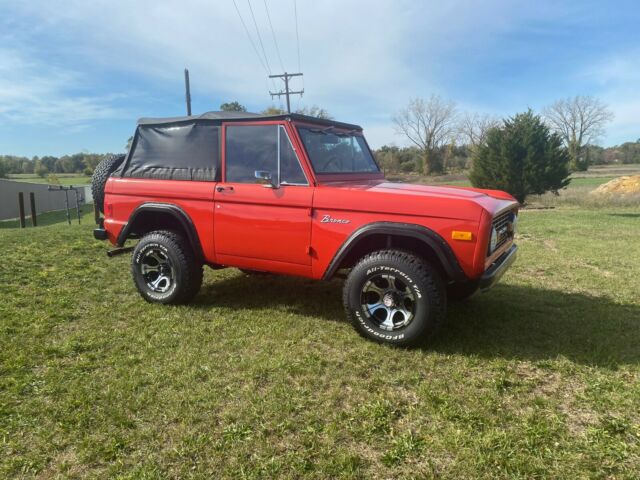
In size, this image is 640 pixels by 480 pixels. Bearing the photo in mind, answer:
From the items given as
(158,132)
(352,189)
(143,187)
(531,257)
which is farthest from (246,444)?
(531,257)

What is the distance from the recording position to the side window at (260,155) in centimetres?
403

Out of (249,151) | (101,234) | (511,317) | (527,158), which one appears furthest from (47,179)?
(511,317)

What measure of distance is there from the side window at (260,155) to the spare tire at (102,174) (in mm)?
Answer: 1730

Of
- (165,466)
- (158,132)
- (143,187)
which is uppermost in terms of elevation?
(158,132)

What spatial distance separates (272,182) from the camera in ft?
13.2

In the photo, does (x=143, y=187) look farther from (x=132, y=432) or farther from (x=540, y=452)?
(x=540, y=452)

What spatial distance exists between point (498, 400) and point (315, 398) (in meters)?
1.20

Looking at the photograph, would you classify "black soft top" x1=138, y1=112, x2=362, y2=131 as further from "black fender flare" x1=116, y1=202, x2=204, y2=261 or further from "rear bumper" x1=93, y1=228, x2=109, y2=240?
"rear bumper" x1=93, y1=228, x2=109, y2=240

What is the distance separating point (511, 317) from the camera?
4410mm

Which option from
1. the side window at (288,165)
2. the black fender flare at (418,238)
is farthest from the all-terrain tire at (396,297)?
the side window at (288,165)

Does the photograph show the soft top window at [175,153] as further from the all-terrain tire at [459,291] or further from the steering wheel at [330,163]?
the all-terrain tire at [459,291]

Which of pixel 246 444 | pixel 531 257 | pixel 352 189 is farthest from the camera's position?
pixel 531 257

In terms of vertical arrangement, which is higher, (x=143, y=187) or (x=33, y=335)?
(x=143, y=187)

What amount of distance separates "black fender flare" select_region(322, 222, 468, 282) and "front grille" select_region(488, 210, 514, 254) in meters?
0.51
